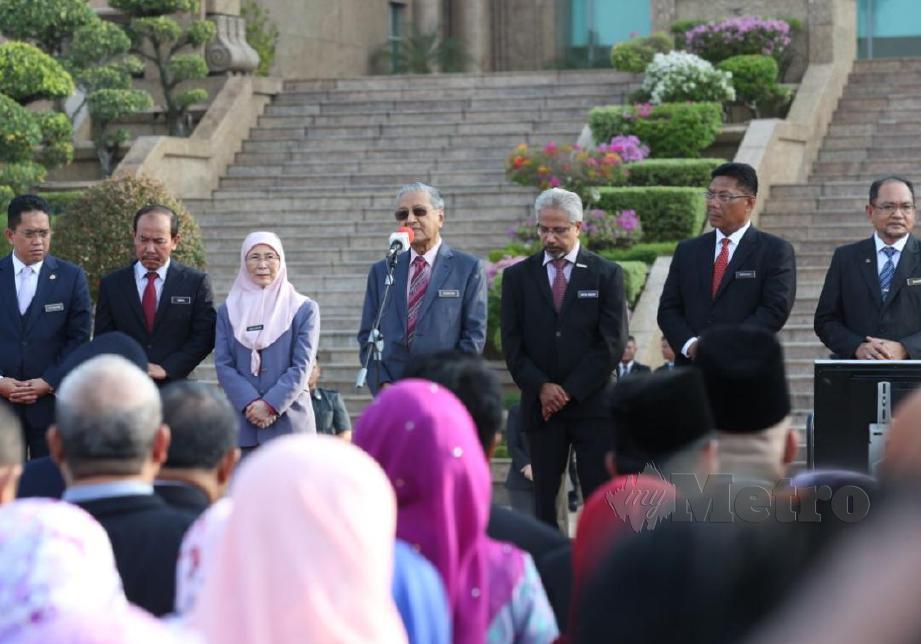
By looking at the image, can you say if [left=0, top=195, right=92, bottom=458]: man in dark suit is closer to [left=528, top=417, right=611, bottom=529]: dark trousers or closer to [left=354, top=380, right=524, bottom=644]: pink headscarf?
[left=528, top=417, right=611, bottom=529]: dark trousers

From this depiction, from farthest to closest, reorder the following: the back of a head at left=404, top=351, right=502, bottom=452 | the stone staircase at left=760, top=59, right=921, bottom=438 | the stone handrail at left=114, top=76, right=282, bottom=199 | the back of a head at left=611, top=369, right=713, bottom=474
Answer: the stone handrail at left=114, top=76, right=282, bottom=199, the stone staircase at left=760, top=59, right=921, bottom=438, the back of a head at left=404, top=351, right=502, bottom=452, the back of a head at left=611, top=369, right=713, bottom=474

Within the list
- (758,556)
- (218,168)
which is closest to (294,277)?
(218,168)

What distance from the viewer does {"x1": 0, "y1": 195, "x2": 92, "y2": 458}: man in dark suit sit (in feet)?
29.3

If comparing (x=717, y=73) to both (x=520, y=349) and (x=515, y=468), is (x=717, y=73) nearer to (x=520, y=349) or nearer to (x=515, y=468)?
(x=515, y=468)

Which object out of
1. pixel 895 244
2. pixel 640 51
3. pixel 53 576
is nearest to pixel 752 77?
pixel 640 51

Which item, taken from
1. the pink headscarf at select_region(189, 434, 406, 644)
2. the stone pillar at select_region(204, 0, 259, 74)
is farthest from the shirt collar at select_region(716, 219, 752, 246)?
the stone pillar at select_region(204, 0, 259, 74)

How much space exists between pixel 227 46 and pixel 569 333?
16.0 metres

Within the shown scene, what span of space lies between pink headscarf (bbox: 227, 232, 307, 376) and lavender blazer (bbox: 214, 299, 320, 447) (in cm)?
4

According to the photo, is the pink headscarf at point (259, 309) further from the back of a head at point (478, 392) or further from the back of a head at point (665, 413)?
the back of a head at point (665, 413)

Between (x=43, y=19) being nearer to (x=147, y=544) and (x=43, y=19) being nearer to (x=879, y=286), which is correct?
(x=879, y=286)

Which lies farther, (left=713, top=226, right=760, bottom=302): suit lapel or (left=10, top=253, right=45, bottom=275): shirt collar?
(left=10, top=253, right=45, bottom=275): shirt collar

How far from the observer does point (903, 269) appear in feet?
28.5

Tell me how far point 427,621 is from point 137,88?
20.8 meters

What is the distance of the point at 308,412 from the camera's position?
8.96 meters
